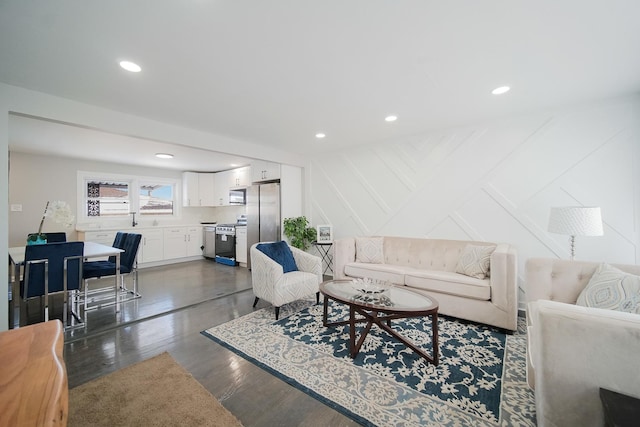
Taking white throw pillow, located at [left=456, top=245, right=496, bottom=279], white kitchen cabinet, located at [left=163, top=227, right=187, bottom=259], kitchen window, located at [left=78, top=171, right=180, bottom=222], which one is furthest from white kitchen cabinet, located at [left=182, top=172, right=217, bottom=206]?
white throw pillow, located at [left=456, top=245, right=496, bottom=279]

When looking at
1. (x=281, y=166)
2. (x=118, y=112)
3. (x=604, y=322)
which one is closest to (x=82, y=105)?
(x=118, y=112)

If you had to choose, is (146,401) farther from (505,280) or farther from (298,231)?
(298,231)

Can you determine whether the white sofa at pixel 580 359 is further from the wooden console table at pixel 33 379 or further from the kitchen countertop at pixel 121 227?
the kitchen countertop at pixel 121 227

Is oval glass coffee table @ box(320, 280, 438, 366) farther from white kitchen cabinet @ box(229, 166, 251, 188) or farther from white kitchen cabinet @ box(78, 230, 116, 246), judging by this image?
white kitchen cabinet @ box(78, 230, 116, 246)

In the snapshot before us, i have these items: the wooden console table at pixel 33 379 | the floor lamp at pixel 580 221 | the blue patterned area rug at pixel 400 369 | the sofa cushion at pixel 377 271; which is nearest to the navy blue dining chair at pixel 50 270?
the blue patterned area rug at pixel 400 369

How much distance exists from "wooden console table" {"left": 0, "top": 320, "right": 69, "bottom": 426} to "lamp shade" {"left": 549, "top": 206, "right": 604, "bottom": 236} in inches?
132

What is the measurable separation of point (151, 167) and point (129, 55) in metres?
5.05

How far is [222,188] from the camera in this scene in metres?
6.64

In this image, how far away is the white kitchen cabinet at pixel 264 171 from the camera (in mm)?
5009

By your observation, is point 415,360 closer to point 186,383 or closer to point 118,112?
point 186,383

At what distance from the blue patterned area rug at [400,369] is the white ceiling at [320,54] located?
2.39m

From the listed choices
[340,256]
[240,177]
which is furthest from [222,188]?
[340,256]

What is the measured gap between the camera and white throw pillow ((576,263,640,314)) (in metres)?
1.51

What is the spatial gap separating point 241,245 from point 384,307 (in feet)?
14.5
